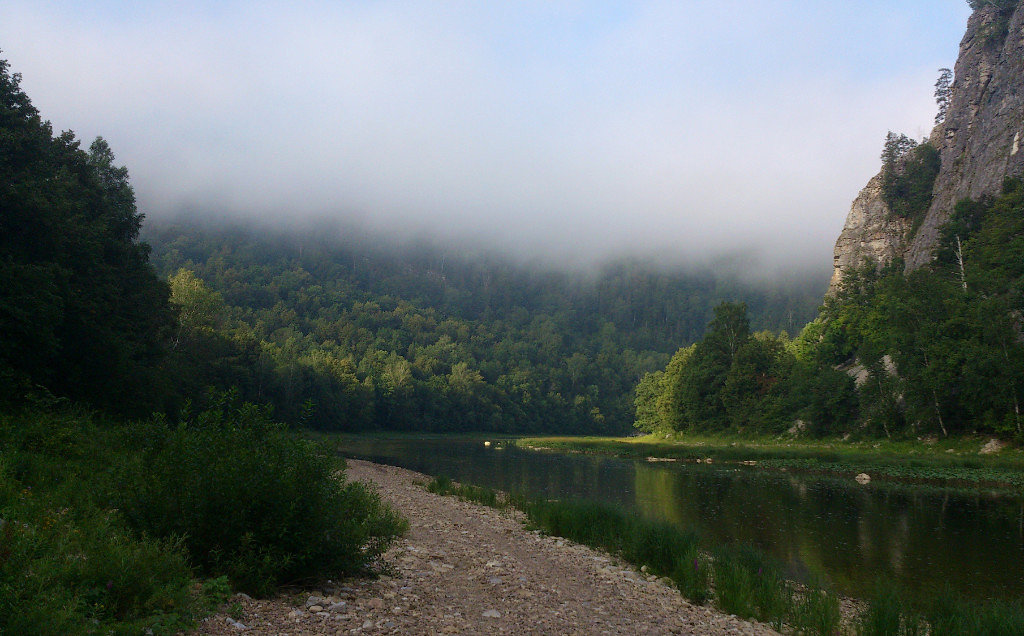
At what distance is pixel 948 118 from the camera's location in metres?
96.8

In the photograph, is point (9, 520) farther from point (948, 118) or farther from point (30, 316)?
point (948, 118)

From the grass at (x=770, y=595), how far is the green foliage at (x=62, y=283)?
22405 millimetres

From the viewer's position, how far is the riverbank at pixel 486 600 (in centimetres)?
852

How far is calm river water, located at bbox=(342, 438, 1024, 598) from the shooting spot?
1845 cm

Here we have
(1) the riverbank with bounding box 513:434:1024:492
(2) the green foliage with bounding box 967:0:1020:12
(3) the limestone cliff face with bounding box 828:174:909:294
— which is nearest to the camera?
(1) the riverbank with bounding box 513:434:1024:492

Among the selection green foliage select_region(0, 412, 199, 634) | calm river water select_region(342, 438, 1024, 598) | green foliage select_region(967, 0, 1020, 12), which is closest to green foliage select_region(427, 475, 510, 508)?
calm river water select_region(342, 438, 1024, 598)

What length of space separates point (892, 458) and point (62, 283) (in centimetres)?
6027

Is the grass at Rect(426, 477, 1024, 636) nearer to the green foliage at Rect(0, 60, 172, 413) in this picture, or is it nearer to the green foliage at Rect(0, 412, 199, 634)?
the green foliage at Rect(0, 412, 199, 634)

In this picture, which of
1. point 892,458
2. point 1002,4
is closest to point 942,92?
point 1002,4

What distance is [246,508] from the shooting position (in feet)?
30.5

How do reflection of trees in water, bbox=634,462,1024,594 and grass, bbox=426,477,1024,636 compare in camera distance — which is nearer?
grass, bbox=426,477,1024,636

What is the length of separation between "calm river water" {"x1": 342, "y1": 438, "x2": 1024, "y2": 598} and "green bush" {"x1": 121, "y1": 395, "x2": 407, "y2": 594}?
14711 millimetres

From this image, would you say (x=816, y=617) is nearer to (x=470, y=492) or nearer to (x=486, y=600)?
(x=486, y=600)

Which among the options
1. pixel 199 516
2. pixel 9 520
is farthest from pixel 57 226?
pixel 199 516
